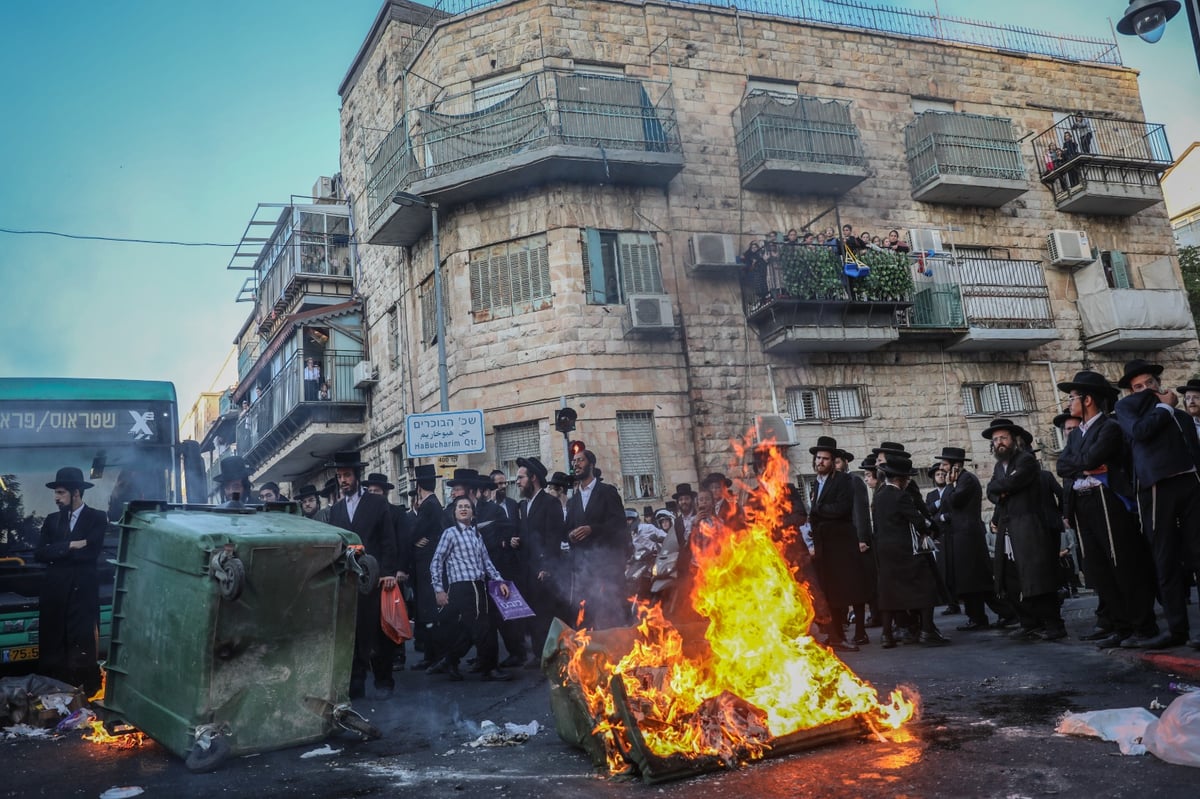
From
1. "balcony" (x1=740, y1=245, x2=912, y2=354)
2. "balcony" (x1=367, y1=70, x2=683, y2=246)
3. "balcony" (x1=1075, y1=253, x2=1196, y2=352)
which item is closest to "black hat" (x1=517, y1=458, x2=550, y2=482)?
"balcony" (x1=367, y1=70, x2=683, y2=246)

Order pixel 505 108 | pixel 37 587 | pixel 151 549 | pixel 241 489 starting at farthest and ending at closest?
pixel 505 108
pixel 241 489
pixel 37 587
pixel 151 549

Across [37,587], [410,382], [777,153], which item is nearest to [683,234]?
[777,153]

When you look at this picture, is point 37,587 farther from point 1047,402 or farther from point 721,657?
point 1047,402

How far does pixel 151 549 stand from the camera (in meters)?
5.48

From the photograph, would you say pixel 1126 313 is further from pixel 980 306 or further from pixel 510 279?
pixel 510 279

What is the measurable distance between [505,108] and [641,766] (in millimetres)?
15062

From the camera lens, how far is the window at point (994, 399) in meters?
19.1

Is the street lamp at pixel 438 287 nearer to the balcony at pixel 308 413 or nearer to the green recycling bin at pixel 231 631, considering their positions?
the balcony at pixel 308 413

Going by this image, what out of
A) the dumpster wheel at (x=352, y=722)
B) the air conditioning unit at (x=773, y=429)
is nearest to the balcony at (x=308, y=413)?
the air conditioning unit at (x=773, y=429)

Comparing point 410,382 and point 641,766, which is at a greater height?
point 410,382

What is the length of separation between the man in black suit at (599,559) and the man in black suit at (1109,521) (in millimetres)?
3846

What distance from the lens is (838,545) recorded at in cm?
846

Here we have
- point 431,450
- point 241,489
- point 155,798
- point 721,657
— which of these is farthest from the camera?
point 431,450

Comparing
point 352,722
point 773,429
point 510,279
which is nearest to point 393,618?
point 352,722
